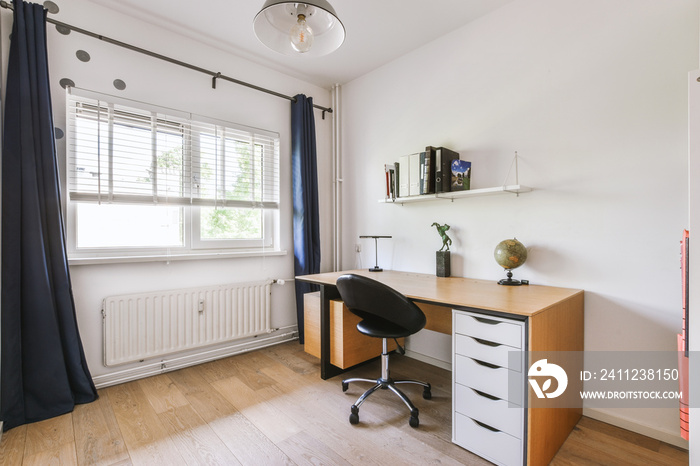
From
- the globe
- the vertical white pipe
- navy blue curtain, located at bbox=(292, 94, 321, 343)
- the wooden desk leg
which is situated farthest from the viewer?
the vertical white pipe

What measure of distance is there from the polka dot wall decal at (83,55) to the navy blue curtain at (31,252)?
0.72 feet

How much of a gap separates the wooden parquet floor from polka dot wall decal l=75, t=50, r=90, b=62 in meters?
2.22

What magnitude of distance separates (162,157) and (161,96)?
46 cm

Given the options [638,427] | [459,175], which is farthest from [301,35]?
[638,427]

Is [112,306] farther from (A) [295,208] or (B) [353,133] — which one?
(B) [353,133]

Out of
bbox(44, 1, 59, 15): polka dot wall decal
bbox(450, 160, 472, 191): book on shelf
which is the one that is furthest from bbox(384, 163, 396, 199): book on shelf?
bbox(44, 1, 59, 15): polka dot wall decal

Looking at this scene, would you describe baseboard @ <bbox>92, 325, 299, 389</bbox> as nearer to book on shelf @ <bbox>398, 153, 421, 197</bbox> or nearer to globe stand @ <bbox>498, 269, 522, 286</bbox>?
book on shelf @ <bbox>398, 153, 421, 197</bbox>

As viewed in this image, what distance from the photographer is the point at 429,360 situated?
9.17ft

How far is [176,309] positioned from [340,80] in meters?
2.64

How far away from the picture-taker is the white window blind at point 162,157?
226 cm

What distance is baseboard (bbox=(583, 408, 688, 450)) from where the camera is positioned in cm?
170

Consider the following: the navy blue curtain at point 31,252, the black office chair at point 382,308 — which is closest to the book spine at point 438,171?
the black office chair at point 382,308

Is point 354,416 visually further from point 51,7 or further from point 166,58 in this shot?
point 51,7

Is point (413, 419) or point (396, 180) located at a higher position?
point (396, 180)
